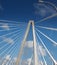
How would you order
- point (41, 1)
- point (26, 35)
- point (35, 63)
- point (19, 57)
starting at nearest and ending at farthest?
point (35, 63) → point (41, 1) → point (19, 57) → point (26, 35)

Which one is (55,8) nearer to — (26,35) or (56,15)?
(56,15)

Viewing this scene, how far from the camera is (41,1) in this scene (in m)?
30.2

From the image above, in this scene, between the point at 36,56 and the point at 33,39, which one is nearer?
the point at 36,56

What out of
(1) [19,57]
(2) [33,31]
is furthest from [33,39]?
(1) [19,57]

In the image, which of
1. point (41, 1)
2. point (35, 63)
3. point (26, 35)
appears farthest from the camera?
point (26, 35)

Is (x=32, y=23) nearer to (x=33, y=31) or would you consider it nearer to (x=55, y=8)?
(x=33, y=31)

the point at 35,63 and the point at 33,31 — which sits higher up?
the point at 33,31

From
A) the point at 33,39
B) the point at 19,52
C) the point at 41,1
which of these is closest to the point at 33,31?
the point at 33,39

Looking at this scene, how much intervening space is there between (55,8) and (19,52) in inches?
340

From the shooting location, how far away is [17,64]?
30.8 m

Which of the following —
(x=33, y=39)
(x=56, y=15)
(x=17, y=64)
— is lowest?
(x=17, y=64)

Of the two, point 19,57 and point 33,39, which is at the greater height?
point 33,39

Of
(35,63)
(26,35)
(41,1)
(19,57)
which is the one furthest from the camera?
(26,35)

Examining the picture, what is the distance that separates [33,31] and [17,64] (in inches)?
249
